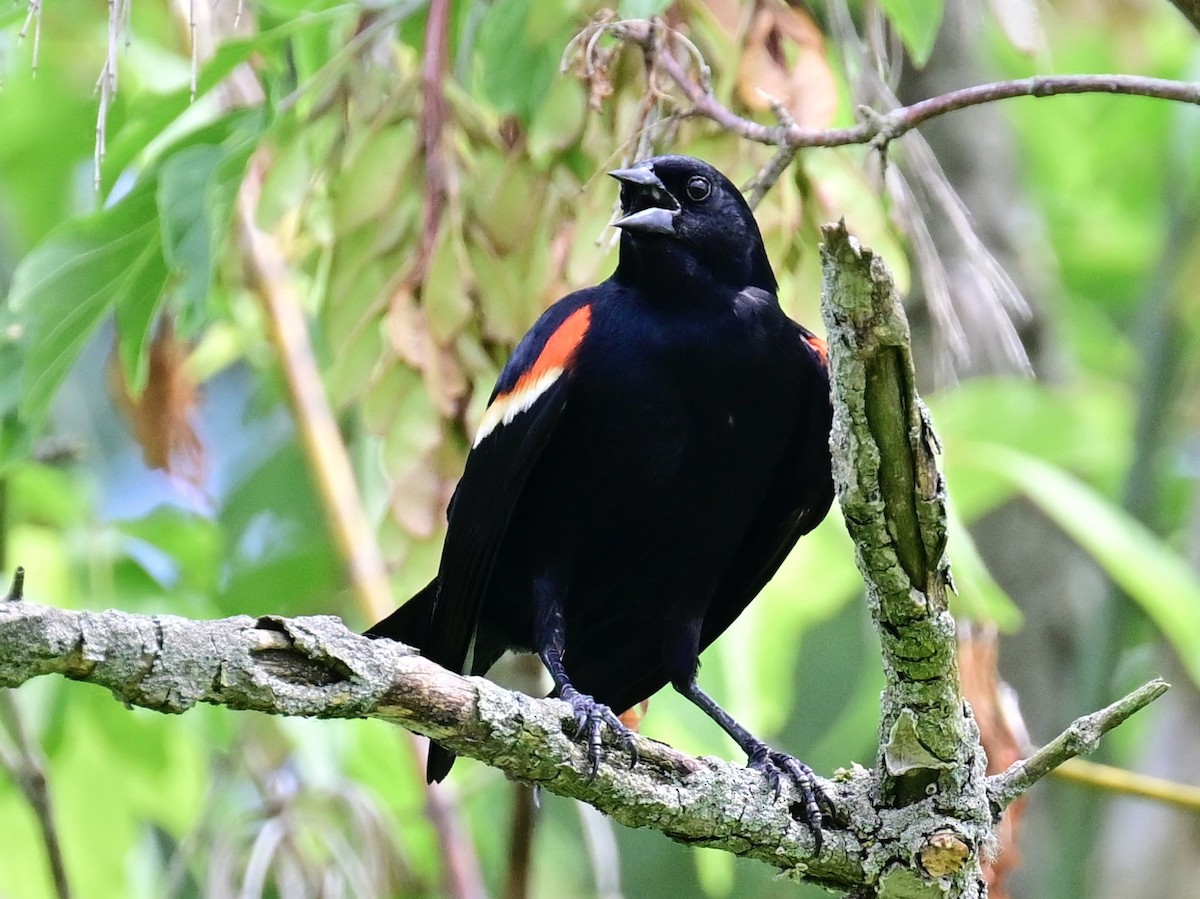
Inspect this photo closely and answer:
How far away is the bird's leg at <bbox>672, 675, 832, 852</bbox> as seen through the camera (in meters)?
2.56

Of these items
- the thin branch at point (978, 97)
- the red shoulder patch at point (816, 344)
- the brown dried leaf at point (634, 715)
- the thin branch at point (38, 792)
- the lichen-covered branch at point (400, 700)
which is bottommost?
the lichen-covered branch at point (400, 700)

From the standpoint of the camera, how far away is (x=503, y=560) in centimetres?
346

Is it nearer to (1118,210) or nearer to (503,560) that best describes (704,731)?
(503,560)

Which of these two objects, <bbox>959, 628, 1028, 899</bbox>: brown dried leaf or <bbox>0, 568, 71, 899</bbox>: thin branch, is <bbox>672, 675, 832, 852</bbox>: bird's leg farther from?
<bbox>0, 568, 71, 899</bbox>: thin branch

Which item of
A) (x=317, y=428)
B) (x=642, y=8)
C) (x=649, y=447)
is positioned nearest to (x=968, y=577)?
(x=649, y=447)

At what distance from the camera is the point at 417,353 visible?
292cm

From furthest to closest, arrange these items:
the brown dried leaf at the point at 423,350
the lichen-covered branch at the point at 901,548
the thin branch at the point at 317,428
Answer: the thin branch at the point at 317,428 < the brown dried leaf at the point at 423,350 < the lichen-covered branch at the point at 901,548

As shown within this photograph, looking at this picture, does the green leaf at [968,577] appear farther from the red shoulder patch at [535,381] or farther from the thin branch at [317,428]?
the thin branch at [317,428]

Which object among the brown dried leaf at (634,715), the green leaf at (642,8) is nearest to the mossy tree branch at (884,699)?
the green leaf at (642,8)

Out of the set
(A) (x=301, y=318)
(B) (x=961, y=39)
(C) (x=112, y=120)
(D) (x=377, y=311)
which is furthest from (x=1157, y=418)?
(C) (x=112, y=120)

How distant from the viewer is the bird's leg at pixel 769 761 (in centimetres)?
256

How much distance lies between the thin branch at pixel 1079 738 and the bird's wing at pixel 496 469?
1.19 metres

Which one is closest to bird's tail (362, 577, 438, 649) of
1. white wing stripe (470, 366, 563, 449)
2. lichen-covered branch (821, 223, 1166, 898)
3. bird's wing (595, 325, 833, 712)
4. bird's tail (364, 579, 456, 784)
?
bird's tail (364, 579, 456, 784)

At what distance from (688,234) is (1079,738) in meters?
1.48
